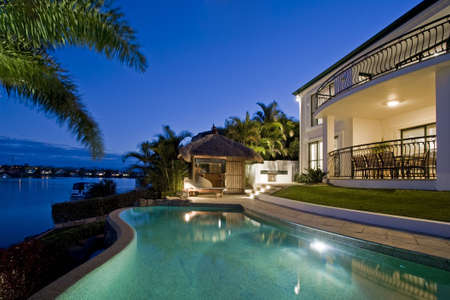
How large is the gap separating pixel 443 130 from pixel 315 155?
937cm

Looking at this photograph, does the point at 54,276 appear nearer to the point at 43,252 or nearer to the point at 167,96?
the point at 43,252

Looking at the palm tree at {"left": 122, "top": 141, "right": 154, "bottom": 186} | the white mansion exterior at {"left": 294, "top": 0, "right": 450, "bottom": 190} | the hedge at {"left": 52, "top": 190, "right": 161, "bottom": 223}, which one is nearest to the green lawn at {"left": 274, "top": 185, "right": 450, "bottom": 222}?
the white mansion exterior at {"left": 294, "top": 0, "right": 450, "bottom": 190}

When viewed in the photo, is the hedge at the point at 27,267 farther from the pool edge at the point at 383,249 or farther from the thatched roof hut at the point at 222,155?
the thatched roof hut at the point at 222,155

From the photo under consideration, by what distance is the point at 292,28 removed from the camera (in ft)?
103

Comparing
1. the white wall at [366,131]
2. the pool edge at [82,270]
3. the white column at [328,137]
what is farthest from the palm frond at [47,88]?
the white wall at [366,131]

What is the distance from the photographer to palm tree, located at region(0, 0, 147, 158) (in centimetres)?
299

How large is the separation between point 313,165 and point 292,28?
889 inches

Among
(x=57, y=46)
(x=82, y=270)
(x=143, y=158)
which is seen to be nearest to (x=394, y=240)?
(x=82, y=270)

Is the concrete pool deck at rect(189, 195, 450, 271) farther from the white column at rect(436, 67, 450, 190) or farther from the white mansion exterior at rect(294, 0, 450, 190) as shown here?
the white mansion exterior at rect(294, 0, 450, 190)

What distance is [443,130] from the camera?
6.73 meters

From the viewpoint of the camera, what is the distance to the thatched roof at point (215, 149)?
12125 millimetres

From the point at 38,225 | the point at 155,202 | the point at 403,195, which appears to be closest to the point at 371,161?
the point at 403,195

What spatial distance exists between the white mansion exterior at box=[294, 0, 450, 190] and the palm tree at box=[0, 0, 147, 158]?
7822 mm

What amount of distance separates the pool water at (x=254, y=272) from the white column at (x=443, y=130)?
4.00 meters
